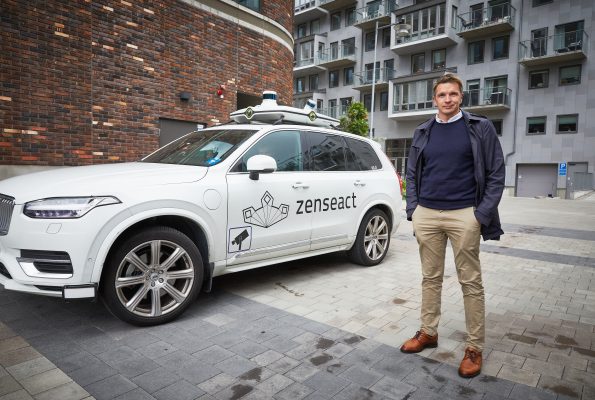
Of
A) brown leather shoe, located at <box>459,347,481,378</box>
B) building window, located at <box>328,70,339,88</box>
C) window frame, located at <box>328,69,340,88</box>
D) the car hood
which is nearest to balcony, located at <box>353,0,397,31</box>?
window frame, located at <box>328,69,340,88</box>

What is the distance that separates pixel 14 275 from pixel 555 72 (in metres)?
34.2

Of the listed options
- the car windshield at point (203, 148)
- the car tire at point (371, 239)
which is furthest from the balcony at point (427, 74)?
the car windshield at point (203, 148)

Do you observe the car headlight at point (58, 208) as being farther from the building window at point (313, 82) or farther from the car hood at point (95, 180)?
the building window at point (313, 82)

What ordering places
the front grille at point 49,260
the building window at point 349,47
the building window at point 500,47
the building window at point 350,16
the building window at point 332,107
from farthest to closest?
the building window at point 332,107 < the building window at point 350,16 < the building window at point 349,47 < the building window at point 500,47 < the front grille at point 49,260

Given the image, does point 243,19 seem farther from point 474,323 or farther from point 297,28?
point 297,28

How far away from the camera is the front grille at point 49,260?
3082 mm

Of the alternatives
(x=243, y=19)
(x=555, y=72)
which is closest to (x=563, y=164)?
(x=555, y=72)

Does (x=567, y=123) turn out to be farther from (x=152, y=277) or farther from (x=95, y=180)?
(x=95, y=180)

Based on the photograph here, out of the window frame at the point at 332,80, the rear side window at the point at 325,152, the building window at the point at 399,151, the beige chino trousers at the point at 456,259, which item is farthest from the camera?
the window frame at the point at 332,80

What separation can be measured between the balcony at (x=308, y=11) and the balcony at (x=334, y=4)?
541 mm

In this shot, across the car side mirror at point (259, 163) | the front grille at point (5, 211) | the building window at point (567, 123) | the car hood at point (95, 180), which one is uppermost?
the building window at point (567, 123)

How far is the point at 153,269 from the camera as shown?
347 centimetres

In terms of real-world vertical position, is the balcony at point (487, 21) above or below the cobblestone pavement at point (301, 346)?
above

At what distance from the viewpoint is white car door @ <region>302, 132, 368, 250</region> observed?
4.85 metres
